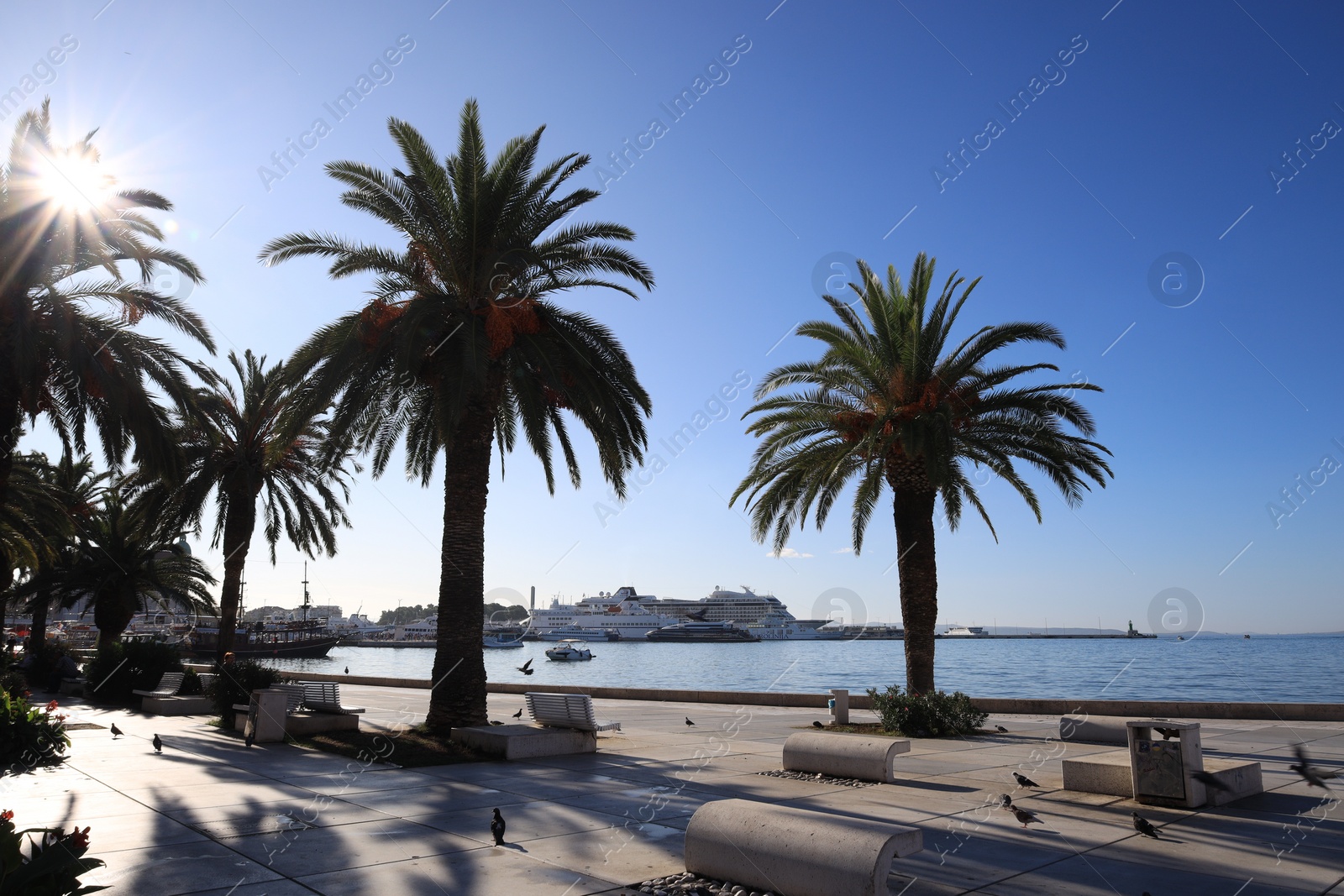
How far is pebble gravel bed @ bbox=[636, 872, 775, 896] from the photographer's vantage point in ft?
18.9

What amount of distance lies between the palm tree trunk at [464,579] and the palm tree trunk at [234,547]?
11617 mm

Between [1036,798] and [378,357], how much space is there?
11.0 meters

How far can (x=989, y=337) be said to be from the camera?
1644 centimetres

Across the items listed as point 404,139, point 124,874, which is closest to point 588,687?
point 404,139

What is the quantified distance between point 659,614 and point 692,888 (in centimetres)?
15344

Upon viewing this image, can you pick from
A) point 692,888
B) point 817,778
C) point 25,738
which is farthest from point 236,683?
point 692,888

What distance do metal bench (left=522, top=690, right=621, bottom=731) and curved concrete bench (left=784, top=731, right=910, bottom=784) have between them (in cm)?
338

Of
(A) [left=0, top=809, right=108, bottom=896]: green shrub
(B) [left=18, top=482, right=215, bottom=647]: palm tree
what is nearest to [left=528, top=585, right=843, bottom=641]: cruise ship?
(B) [left=18, top=482, right=215, bottom=647]: palm tree

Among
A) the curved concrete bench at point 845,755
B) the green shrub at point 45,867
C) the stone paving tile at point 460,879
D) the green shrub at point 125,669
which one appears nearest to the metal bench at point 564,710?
the curved concrete bench at point 845,755

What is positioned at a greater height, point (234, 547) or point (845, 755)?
point (234, 547)

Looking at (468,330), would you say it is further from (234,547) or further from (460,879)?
(234,547)

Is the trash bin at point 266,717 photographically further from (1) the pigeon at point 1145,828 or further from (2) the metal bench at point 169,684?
(1) the pigeon at point 1145,828

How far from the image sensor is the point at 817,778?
10469 mm

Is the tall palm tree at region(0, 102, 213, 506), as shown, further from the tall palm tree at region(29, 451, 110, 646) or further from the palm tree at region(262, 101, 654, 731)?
the tall palm tree at region(29, 451, 110, 646)
